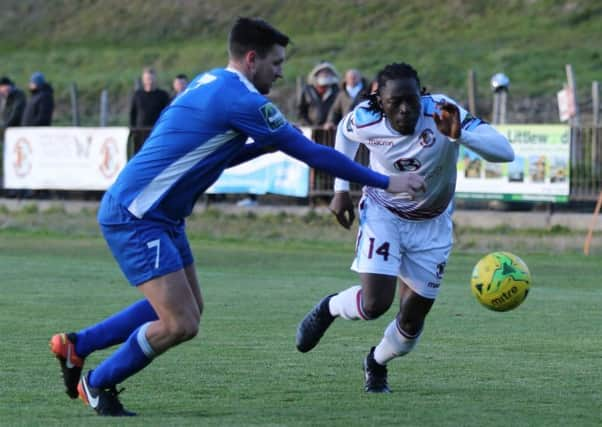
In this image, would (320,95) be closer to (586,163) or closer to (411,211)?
(586,163)

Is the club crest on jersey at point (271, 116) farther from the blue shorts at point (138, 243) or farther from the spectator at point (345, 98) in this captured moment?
the spectator at point (345, 98)

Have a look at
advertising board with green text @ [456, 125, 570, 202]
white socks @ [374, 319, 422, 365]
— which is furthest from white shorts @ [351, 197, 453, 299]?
advertising board with green text @ [456, 125, 570, 202]

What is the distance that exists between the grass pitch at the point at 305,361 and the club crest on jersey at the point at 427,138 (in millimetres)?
1408

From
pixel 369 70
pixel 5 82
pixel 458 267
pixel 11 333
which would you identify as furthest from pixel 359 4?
pixel 11 333

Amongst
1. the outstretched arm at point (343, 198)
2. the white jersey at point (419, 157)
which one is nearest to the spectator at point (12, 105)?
the outstretched arm at point (343, 198)

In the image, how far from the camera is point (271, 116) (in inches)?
283

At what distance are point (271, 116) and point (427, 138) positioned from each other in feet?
5.40

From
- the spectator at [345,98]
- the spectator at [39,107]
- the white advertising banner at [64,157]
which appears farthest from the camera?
the spectator at [39,107]

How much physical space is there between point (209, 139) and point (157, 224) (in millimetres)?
501

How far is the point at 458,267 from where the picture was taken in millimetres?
17250

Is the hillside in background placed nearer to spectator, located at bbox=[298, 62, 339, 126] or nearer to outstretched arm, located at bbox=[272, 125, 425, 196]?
spectator, located at bbox=[298, 62, 339, 126]

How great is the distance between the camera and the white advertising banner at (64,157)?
74.6 feet

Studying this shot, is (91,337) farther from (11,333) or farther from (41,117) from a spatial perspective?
(41,117)

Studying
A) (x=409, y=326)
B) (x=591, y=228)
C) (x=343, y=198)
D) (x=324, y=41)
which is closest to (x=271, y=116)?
(x=343, y=198)
